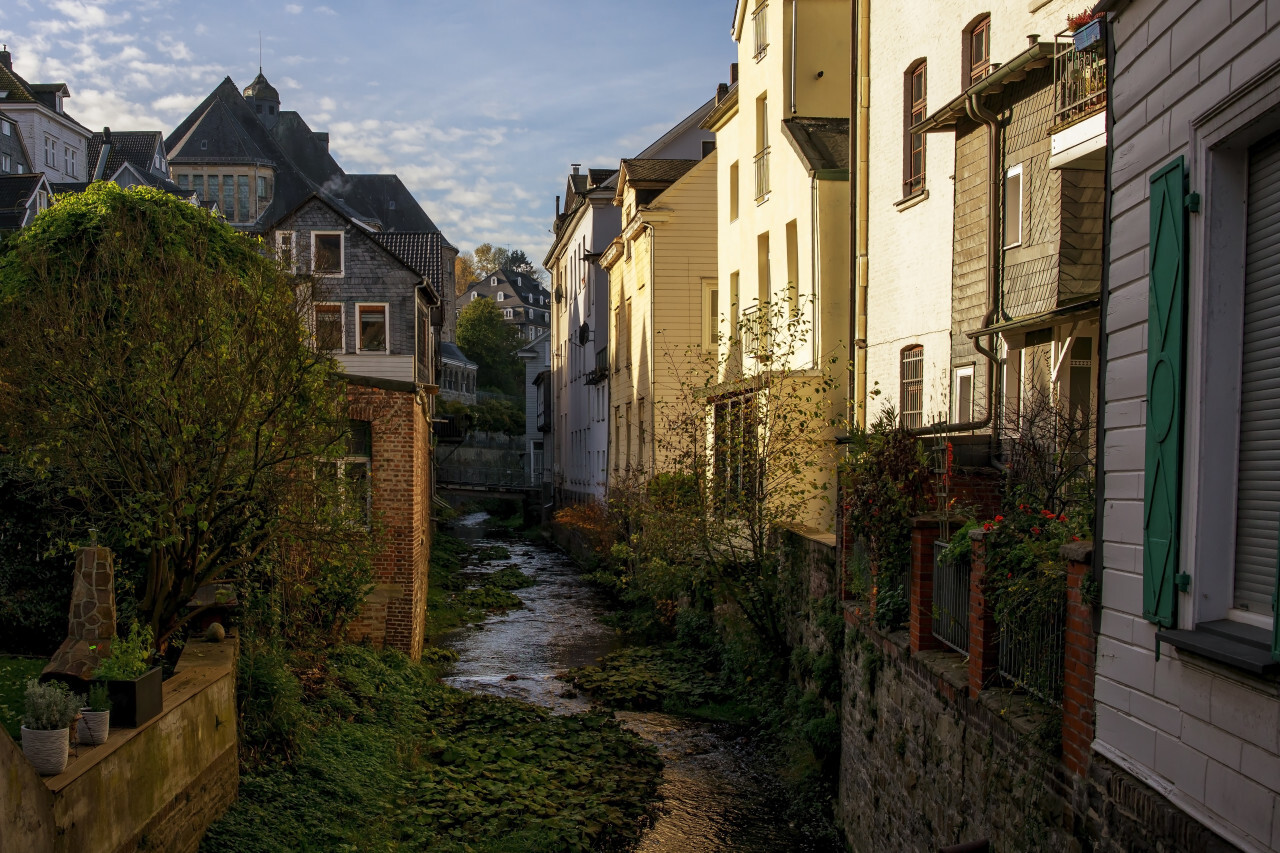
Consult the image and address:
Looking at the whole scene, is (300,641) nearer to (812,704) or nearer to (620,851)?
(620,851)

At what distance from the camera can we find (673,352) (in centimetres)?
2734

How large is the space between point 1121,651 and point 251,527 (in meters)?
8.39

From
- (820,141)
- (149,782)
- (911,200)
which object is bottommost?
(149,782)

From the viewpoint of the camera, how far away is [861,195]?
16.6 m

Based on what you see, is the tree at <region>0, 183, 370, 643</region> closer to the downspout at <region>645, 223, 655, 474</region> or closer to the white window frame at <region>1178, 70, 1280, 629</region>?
the white window frame at <region>1178, 70, 1280, 629</region>

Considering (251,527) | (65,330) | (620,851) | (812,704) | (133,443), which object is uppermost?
(65,330)

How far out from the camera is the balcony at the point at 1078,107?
33.3 ft

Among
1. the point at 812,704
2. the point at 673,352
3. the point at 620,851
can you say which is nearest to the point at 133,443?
the point at 620,851

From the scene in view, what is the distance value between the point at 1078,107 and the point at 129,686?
31.9ft

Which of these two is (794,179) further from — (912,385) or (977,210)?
(977,210)

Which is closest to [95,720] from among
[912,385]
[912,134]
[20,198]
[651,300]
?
[912,385]

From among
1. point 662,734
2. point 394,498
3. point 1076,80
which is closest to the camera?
point 1076,80

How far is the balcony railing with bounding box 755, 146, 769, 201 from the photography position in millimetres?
20359

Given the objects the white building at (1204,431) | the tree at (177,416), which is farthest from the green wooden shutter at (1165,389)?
the tree at (177,416)
